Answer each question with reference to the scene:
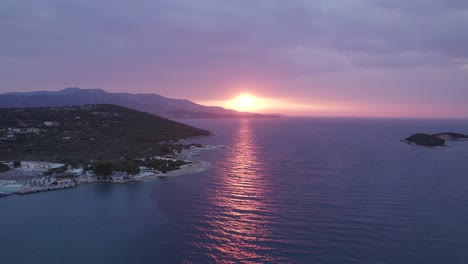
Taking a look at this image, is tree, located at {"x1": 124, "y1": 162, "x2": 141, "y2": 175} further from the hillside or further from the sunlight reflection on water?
the sunlight reflection on water

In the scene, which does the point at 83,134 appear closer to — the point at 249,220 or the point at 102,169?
the point at 102,169

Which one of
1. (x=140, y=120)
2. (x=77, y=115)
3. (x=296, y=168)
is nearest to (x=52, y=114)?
(x=77, y=115)

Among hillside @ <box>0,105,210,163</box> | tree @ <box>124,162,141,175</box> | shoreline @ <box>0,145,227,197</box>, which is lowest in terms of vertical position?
shoreline @ <box>0,145,227,197</box>

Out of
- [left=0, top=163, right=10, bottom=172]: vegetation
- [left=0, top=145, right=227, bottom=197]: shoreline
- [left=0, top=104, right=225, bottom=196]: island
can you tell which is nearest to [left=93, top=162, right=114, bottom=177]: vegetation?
[left=0, top=104, right=225, bottom=196]: island

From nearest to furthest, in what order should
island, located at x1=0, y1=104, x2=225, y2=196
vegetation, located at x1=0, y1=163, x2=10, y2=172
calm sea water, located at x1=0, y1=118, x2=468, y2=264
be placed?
1. calm sea water, located at x1=0, y1=118, x2=468, y2=264
2. island, located at x1=0, y1=104, x2=225, y2=196
3. vegetation, located at x1=0, y1=163, x2=10, y2=172

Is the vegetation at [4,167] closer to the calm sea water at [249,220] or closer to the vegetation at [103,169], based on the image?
the calm sea water at [249,220]
